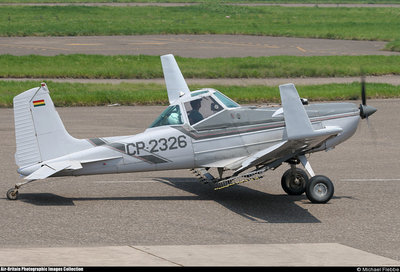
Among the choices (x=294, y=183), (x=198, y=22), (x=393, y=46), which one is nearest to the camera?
(x=294, y=183)

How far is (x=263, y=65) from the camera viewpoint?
113ft

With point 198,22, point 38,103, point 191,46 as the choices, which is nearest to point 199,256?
point 38,103

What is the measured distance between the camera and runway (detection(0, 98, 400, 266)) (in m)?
10.6

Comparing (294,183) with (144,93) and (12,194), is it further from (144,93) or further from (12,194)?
(144,93)

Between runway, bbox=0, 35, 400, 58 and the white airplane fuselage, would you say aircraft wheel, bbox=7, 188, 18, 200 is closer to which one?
the white airplane fuselage

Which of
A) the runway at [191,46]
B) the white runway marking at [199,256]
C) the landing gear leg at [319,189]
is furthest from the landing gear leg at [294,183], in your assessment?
the runway at [191,46]

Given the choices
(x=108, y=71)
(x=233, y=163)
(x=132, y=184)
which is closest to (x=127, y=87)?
(x=108, y=71)

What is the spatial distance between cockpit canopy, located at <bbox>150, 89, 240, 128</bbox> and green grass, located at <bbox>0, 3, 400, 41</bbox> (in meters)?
36.8

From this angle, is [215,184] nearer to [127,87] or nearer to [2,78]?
[127,87]

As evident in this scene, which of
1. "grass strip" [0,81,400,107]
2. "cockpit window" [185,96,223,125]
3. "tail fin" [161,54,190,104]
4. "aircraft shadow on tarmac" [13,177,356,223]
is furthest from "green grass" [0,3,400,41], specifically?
"cockpit window" [185,96,223,125]

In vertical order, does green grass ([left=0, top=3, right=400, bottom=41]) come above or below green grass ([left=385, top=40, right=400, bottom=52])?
above

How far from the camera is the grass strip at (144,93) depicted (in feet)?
87.2

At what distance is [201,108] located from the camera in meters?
13.8

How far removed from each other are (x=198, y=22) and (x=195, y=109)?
157 ft
